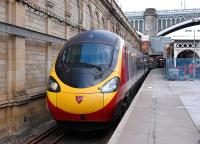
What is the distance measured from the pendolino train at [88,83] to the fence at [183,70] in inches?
733

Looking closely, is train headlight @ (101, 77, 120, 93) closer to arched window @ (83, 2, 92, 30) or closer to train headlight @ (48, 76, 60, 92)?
train headlight @ (48, 76, 60, 92)

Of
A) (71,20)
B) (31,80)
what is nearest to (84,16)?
(71,20)

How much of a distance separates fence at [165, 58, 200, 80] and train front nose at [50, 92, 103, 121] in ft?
66.4

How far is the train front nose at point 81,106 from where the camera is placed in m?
9.01

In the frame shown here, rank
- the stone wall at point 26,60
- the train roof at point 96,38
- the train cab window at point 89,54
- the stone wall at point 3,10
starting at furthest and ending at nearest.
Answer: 1. the stone wall at point 26,60
2. the stone wall at point 3,10
3. the train roof at point 96,38
4. the train cab window at point 89,54

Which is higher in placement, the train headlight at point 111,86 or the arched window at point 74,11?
the arched window at point 74,11

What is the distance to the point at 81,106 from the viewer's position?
902cm

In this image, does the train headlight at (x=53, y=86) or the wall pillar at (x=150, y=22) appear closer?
the train headlight at (x=53, y=86)

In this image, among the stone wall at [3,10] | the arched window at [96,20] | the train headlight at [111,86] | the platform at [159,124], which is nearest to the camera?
the platform at [159,124]

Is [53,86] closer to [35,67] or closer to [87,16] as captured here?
[35,67]

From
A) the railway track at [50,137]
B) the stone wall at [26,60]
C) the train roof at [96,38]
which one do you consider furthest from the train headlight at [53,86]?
Result: the stone wall at [26,60]

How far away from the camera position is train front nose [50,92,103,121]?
9008mm

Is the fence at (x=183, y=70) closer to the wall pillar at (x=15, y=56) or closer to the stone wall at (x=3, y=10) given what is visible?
the wall pillar at (x=15, y=56)

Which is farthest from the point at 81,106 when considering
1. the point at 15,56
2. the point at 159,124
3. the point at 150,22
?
the point at 150,22
